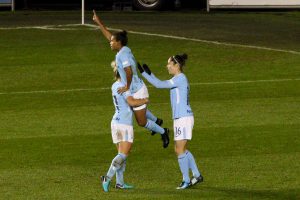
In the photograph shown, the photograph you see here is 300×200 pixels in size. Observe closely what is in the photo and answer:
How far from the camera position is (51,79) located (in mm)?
31688

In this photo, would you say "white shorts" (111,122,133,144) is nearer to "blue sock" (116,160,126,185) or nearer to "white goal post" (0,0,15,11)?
"blue sock" (116,160,126,185)

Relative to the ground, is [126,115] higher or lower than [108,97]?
higher

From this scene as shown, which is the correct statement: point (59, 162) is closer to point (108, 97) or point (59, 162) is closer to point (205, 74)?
point (108, 97)

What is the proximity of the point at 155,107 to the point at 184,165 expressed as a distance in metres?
8.81

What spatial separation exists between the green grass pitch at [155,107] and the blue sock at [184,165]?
0.22m

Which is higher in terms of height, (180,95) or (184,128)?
(180,95)

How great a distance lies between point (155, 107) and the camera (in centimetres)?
2745

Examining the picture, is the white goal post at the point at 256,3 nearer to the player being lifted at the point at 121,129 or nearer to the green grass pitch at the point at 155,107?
the green grass pitch at the point at 155,107

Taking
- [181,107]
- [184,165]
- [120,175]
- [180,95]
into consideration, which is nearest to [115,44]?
[180,95]

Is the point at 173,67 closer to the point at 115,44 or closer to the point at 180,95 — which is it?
the point at 180,95

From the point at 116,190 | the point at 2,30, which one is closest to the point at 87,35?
the point at 2,30

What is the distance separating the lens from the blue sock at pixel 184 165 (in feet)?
61.2

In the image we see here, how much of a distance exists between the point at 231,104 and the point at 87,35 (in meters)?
11.1

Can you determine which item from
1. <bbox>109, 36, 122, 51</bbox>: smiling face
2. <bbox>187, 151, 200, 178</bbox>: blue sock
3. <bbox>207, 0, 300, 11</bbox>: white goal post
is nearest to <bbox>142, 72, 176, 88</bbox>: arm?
<bbox>109, 36, 122, 51</bbox>: smiling face
